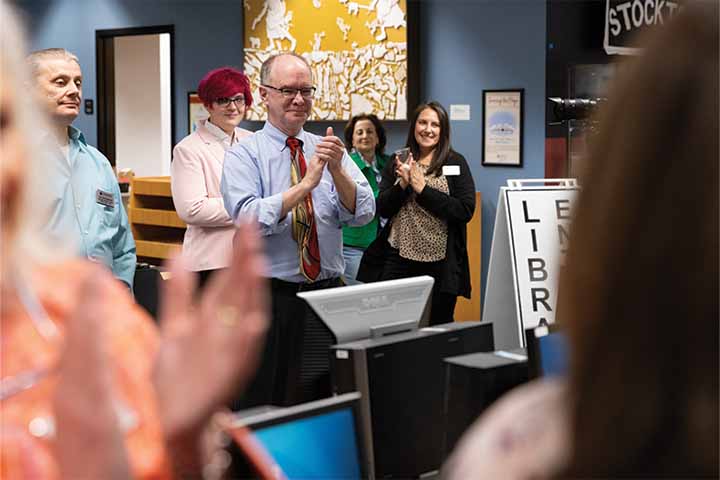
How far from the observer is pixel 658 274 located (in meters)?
0.67

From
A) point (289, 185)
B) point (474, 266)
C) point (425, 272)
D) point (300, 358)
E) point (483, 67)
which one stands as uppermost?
point (483, 67)

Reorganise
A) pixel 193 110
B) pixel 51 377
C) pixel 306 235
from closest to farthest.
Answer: pixel 51 377, pixel 306 235, pixel 193 110

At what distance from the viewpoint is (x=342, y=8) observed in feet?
26.8

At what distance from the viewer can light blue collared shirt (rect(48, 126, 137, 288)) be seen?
3496 mm

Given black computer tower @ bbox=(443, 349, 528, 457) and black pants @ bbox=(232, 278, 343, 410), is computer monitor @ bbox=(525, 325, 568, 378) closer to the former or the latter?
black computer tower @ bbox=(443, 349, 528, 457)


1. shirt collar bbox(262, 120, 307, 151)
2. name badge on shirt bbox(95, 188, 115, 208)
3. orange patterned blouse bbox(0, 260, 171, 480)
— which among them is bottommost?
orange patterned blouse bbox(0, 260, 171, 480)

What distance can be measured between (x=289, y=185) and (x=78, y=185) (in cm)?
77

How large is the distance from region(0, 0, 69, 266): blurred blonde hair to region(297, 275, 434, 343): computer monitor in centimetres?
106

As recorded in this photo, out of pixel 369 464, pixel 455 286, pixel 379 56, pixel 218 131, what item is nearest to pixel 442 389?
pixel 369 464

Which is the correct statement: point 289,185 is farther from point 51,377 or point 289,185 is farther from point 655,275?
point 655,275

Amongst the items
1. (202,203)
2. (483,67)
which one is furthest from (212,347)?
(483,67)

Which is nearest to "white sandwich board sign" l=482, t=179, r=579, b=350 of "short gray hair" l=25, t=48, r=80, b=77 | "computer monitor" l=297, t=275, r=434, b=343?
"short gray hair" l=25, t=48, r=80, b=77

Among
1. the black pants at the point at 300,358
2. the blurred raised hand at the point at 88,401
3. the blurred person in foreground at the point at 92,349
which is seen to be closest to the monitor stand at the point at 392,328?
the black pants at the point at 300,358

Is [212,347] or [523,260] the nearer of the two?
[212,347]
